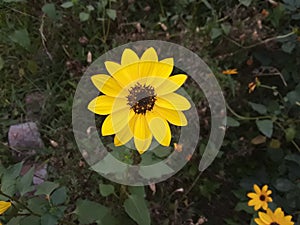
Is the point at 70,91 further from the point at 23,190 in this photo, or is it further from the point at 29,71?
the point at 23,190

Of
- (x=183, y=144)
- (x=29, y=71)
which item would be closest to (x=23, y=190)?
(x=183, y=144)

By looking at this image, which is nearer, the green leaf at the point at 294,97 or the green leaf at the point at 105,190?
the green leaf at the point at 105,190

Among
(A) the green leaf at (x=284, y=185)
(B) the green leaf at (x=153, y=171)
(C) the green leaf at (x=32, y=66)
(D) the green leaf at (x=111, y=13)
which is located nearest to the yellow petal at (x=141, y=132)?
(B) the green leaf at (x=153, y=171)

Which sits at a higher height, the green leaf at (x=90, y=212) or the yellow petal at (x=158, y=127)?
the yellow petal at (x=158, y=127)

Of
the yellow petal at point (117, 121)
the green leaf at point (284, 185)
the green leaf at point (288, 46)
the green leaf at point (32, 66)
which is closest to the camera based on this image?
the yellow petal at point (117, 121)

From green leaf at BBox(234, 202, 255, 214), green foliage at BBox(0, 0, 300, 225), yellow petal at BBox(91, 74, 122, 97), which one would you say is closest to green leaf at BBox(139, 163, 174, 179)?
green foliage at BBox(0, 0, 300, 225)

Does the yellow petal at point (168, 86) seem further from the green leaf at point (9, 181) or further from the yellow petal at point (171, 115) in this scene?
the green leaf at point (9, 181)
